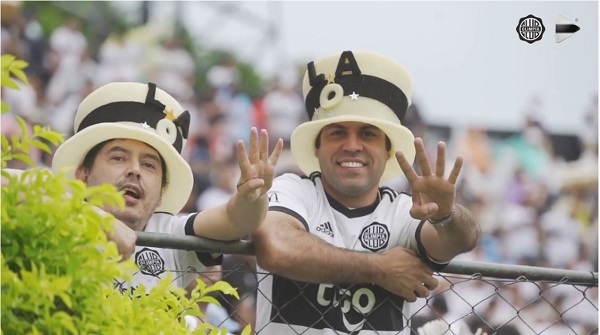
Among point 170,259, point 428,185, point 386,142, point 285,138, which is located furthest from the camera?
point 285,138

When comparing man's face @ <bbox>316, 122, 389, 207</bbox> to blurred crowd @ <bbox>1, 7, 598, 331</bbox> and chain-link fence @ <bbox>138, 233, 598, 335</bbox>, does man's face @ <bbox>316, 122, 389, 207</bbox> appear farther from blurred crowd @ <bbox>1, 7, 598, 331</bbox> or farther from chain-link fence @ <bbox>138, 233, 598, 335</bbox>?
blurred crowd @ <bbox>1, 7, 598, 331</bbox>

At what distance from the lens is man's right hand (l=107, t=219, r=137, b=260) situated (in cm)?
306

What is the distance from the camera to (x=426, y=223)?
3.86m

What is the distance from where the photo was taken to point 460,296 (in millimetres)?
4035

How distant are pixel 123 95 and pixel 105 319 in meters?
1.87

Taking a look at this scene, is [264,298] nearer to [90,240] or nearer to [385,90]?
[385,90]

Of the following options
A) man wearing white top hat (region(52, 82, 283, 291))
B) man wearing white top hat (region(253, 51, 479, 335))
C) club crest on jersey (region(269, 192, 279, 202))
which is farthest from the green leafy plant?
club crest on jersey (region(269, 192, 279, 202))

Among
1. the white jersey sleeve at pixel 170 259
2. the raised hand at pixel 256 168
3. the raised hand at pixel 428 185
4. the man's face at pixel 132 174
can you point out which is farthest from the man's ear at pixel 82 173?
the raised hand at pixel 428 185

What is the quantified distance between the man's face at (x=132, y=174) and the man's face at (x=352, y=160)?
0.62 metres

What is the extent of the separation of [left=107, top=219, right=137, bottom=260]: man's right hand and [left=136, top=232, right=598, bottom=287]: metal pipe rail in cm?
29

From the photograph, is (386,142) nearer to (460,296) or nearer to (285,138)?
(460,296)

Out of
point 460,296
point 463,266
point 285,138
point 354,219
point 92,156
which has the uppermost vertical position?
point 92,156

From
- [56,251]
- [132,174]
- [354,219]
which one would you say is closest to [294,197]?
[354,219]
